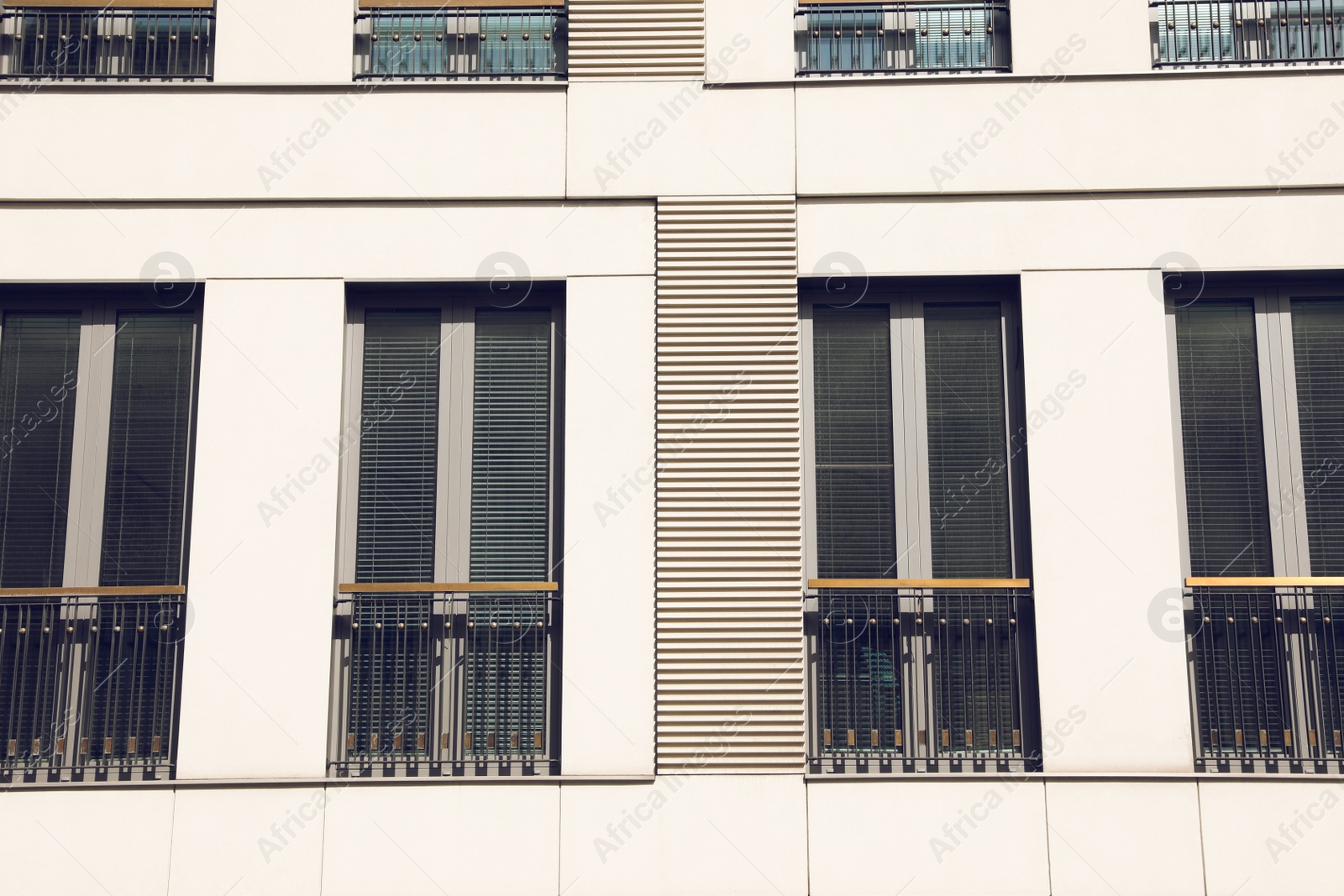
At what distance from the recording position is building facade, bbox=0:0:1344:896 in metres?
10.1

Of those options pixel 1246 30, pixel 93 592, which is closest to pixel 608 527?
pixel 93 592

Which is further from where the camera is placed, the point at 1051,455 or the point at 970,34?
the point at 970,34

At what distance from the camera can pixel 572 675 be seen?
10.4 m

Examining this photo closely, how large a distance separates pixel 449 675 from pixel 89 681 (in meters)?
3.05

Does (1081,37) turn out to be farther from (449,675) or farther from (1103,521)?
(449,675)

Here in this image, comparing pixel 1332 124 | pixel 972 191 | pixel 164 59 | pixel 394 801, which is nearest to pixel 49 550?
pixel 394 801

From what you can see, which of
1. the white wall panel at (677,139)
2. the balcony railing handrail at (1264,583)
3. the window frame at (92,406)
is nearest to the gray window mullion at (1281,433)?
the balcony railing handrail at (1264,583)

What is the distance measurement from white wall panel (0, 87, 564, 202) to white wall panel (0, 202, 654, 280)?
0.17m

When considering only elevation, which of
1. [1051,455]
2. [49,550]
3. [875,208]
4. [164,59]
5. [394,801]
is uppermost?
[164,59]

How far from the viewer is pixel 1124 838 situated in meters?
9.98

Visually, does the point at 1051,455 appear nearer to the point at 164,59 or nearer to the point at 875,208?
the point at 875,208

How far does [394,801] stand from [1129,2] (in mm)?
9478

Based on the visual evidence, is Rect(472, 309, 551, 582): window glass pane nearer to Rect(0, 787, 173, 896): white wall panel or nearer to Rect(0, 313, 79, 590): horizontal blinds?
Rect(0, 787, 173, 896): white wall panel

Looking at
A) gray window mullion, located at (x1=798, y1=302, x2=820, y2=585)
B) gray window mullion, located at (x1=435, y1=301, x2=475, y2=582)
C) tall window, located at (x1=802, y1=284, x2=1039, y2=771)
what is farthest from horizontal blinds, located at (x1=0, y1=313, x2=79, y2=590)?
tall window, located at (x1=802, y1=284, x2=1039, y2=771)
